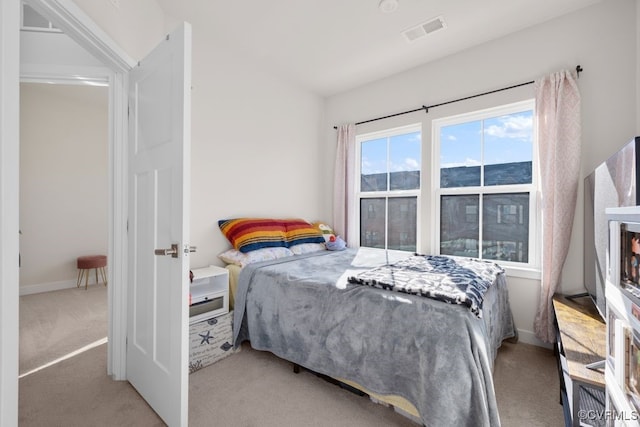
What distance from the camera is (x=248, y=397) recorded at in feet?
5.65

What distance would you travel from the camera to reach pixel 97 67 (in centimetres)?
188

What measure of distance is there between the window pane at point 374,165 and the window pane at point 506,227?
3.97 feet

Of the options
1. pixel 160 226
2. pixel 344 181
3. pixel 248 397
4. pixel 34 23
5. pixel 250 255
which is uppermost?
A: pixel 34 23

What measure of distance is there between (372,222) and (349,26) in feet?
7.15

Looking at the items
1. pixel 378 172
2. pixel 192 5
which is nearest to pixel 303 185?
pixel 378 172

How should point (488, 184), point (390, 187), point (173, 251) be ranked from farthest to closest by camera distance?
point (390, 187) < point (488, 184) < point (173, 251)

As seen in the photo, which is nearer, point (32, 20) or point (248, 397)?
point (248, 397)

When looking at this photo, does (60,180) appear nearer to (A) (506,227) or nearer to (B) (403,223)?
(B) (403,223)

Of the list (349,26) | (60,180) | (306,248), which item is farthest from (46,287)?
(349,26)

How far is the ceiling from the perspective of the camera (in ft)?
7.24

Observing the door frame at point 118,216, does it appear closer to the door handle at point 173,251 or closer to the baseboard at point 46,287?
the door handle at point 173,251

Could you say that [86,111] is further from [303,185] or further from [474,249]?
[474,249]

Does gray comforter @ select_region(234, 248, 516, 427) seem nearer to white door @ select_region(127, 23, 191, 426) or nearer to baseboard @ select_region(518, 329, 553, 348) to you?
baseboard @ select_region(518, 329, 553, 348)

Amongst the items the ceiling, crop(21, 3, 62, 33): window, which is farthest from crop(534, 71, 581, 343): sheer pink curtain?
crop(21, 3, 62, 33): window
